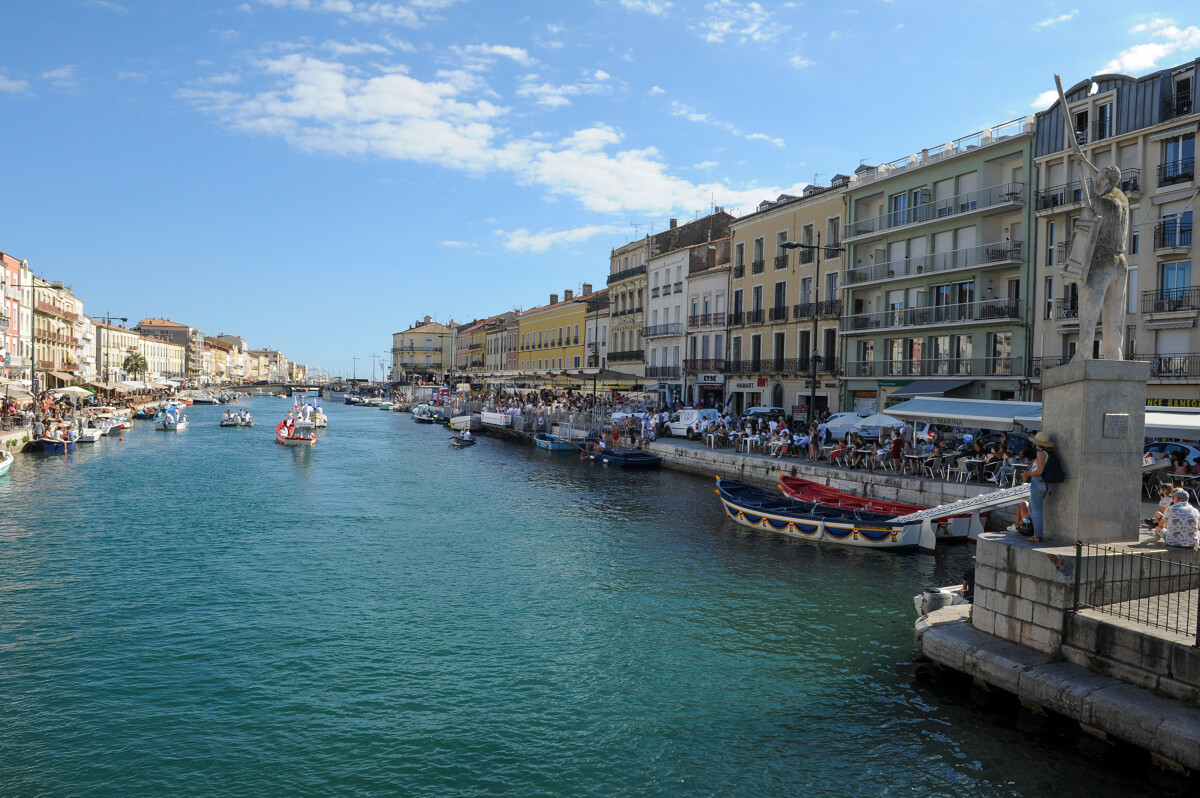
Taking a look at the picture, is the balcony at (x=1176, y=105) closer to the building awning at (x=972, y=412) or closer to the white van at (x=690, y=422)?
the building awning at (x=972, y=412)

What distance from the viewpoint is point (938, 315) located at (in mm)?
35062

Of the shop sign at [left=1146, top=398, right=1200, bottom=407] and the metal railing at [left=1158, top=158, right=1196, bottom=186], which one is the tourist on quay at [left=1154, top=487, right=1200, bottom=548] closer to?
the shop sign at [left=1146, top=398, right=1200, bottom=407]

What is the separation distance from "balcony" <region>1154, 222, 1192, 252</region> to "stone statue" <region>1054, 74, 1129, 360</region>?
19855mm

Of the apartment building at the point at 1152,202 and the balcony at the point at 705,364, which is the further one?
the balcony at the point at 705,364

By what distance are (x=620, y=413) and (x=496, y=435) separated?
17.6 m

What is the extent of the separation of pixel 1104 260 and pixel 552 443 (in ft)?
127

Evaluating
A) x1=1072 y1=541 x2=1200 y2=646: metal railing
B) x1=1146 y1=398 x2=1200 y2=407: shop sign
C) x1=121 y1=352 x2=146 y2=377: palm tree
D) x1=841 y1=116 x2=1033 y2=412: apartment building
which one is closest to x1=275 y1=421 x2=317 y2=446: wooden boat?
x1=841 y1=116 x2=1033 y2=412: apartment building

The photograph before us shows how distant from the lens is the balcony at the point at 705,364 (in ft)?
163

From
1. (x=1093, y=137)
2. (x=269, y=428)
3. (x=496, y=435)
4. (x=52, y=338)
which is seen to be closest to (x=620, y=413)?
(x=496, y=435)

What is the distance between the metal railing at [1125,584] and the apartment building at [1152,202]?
1802 cm

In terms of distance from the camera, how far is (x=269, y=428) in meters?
68.1

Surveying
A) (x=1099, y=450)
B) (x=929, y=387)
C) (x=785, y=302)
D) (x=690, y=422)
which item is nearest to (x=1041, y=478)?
(x=1099, y=450)

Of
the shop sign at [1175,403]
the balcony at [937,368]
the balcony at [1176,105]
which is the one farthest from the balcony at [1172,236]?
the balcony at [937,368]

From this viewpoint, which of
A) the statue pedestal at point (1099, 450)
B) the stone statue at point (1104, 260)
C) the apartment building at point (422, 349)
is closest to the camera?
the statue pedestal at point (1099, 450)
